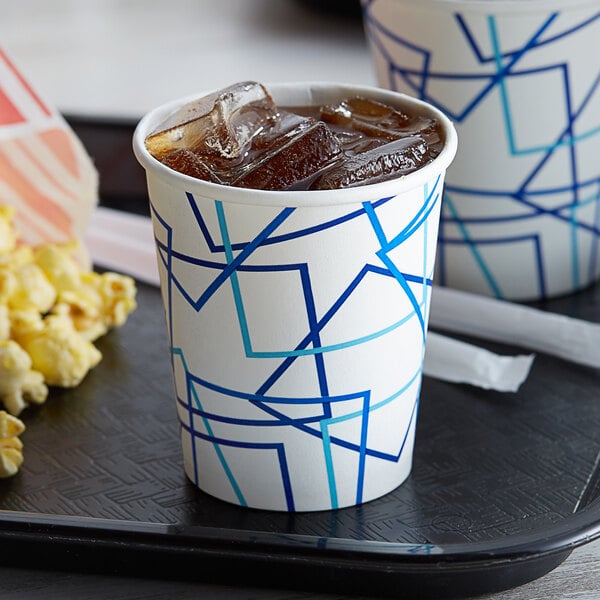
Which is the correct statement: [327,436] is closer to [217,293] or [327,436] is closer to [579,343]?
[217,293]

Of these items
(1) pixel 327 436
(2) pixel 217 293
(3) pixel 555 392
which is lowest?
(3) pixel 555 392

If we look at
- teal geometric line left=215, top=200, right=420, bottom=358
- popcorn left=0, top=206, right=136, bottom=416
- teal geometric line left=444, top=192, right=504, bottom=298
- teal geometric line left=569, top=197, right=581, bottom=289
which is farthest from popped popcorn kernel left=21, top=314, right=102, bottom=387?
teal geometric line left=569, top=197, right=581, bottom=289

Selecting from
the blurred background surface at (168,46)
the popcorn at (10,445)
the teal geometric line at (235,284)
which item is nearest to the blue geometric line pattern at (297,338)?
the teal geometric line at (235,284)

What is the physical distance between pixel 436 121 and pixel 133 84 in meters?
1.03

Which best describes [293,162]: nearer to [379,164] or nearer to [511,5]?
[379,164]

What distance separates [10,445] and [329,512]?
264mm

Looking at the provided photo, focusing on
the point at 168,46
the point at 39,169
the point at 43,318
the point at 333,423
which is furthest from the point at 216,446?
the point at 168,46

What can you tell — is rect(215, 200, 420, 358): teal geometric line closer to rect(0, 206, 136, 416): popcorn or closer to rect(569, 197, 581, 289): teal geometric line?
rect(0, 206, 136, 416): popcorn

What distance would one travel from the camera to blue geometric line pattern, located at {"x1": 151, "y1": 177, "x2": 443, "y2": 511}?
2.44ft

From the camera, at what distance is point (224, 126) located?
809 mm

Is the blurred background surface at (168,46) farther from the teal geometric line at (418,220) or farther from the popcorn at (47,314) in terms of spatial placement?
the teal geometric line at (418,220)

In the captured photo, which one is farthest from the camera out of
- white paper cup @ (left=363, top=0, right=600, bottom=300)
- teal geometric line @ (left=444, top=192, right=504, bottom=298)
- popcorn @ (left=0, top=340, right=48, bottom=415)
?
teal geometric line @ (left=444, top=192, right=504, bottom=298)

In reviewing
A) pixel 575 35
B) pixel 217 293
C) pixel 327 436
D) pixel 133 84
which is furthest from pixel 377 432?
pixel 133 84

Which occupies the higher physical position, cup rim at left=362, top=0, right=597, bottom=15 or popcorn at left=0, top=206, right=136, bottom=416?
cup rim at left=362, top=0, right=597, bottom=15
